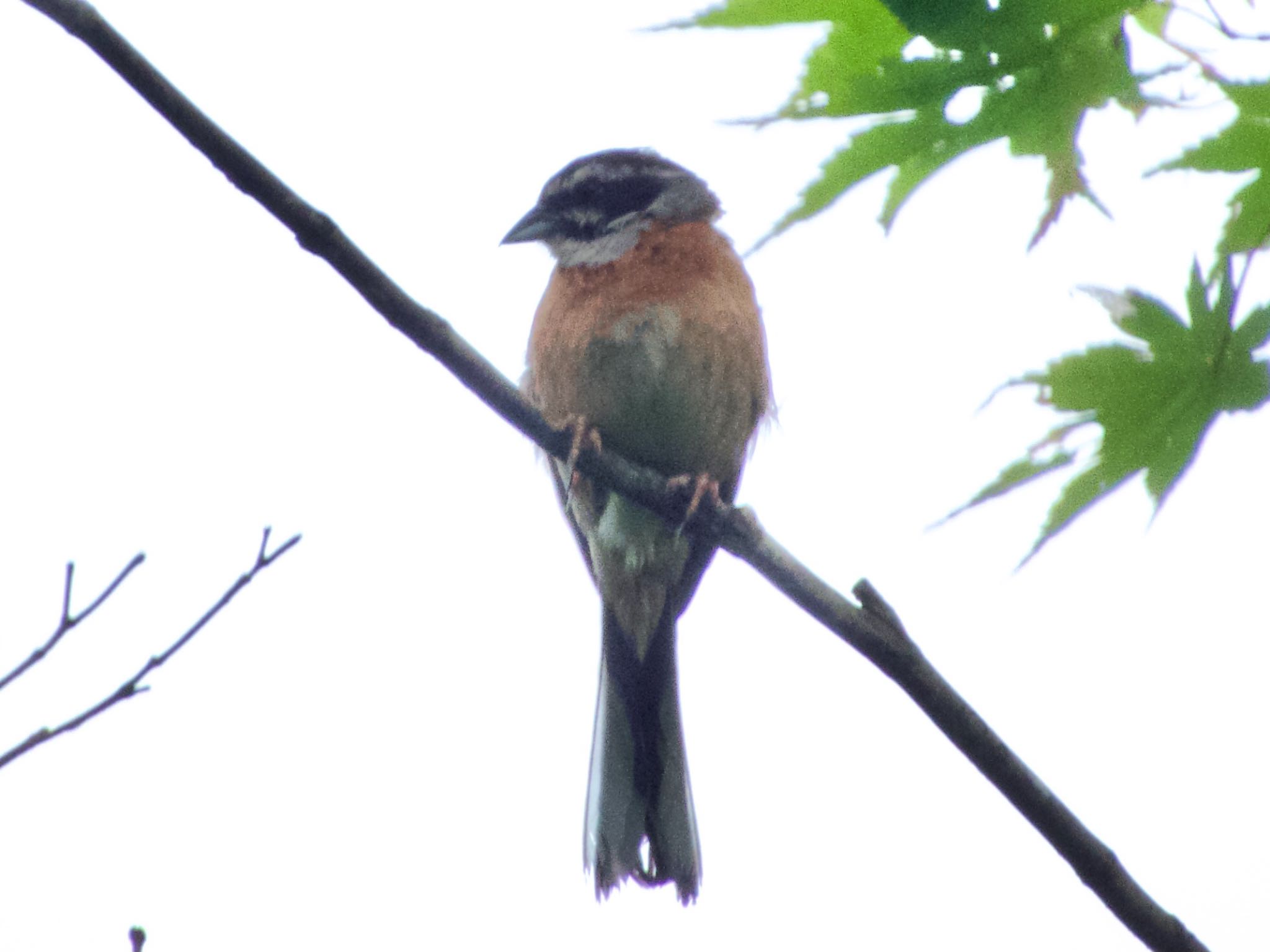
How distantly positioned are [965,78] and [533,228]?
3506 mm

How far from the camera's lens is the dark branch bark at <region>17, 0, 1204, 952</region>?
2654mm

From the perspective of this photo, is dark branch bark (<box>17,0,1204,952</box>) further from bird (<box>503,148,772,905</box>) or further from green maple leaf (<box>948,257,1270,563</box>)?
bird (<box>503,148,772,905</box>)

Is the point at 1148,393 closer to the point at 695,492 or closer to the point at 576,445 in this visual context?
the point at 576,445

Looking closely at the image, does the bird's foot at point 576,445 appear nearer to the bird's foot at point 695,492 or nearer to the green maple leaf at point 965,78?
the bird's foot at point 695,492

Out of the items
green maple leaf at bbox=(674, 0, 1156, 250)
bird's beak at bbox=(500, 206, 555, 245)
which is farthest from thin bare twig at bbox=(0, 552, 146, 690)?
bird's beak at bbox=(500, 206, 555, 245)

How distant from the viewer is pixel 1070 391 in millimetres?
2924

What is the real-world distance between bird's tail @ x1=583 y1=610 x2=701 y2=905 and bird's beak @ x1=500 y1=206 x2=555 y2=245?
1673mm

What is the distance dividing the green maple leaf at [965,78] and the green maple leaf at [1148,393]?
0.32m

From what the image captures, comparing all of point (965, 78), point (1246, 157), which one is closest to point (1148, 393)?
point (1246, 157)

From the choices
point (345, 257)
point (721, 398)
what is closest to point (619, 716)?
point (721, 398)

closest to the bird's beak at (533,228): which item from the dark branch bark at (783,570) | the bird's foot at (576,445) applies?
the bird's foot at (576,445)

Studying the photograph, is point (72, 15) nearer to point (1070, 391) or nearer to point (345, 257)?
point (345, 257)

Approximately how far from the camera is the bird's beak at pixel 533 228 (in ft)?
19.6

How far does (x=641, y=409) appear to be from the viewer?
5258mm
